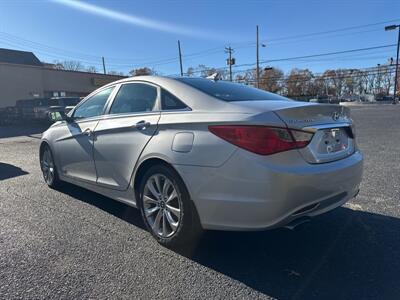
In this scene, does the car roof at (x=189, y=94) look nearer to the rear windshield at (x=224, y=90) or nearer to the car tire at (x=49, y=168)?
the rear windshield at (x=224, y=90)

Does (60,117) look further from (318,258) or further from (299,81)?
(299,81)

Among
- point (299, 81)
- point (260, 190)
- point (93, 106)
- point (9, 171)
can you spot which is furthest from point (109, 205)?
point (299, 81)

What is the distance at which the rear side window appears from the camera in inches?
130

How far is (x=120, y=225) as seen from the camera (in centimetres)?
390

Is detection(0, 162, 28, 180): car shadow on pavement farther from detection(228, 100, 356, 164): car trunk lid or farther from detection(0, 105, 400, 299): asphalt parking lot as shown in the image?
detection(228, 100, 356, 164): car trunk lid

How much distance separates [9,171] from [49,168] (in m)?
2.24

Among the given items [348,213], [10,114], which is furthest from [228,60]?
[348,213]

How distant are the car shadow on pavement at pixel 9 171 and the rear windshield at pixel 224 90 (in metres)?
4.64

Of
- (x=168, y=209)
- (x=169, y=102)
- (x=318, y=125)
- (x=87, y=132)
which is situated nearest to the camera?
(x=318, y=125)

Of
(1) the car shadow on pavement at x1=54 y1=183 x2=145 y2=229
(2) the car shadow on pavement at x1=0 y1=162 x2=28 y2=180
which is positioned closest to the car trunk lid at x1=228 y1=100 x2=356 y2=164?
(1) the car shadow on pavement at x1=54 y1=183 x2=145 y2=229

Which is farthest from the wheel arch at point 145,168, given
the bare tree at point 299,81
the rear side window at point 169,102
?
the bare tree at point 299,81

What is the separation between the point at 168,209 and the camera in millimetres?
3268

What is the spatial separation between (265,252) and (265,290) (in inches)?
24.3

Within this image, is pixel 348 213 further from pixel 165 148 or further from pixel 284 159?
pixel 165 148
